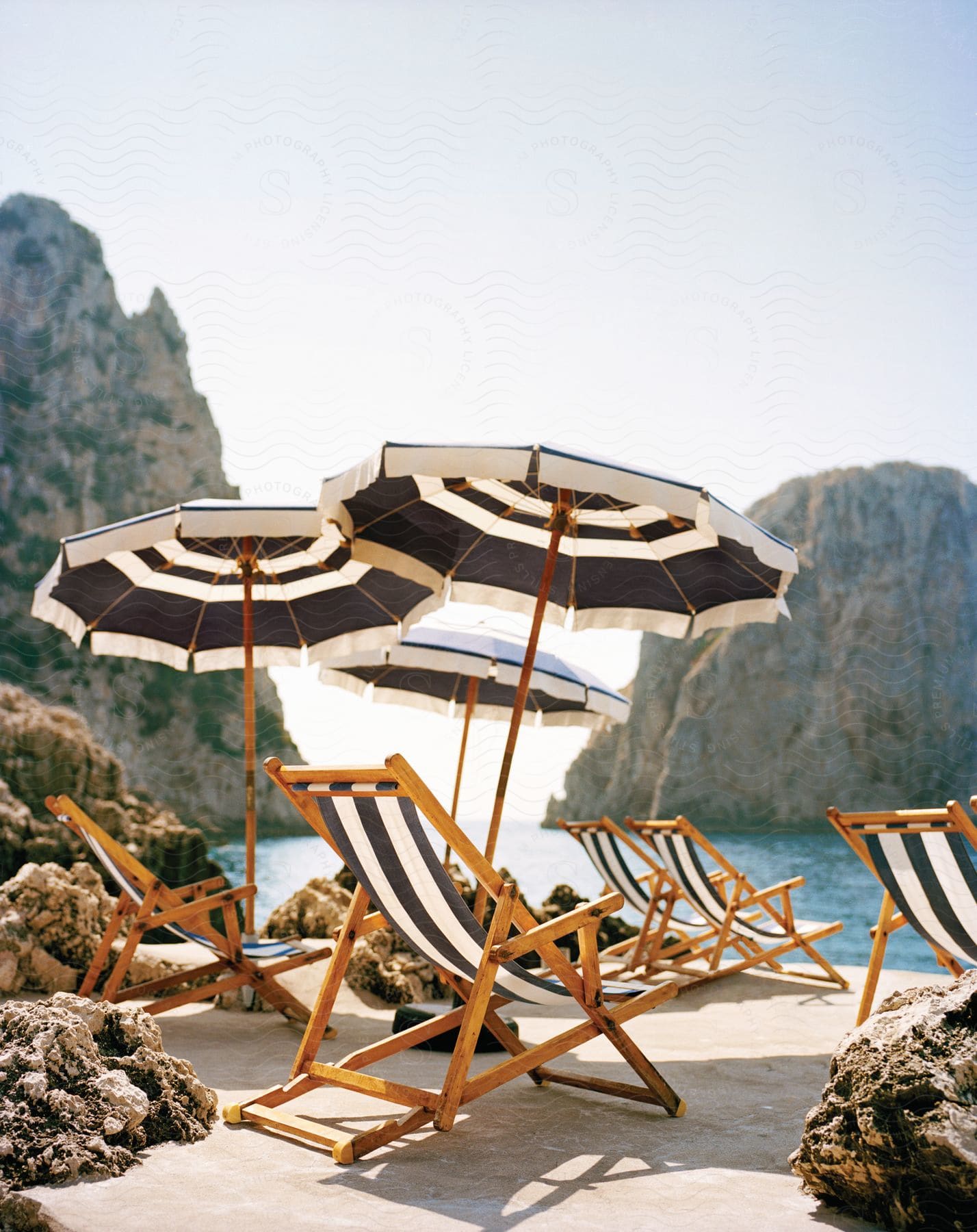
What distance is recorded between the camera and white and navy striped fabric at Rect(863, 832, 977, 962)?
2949mm

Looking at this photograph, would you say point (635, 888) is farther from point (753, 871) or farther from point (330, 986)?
point (753, 871)

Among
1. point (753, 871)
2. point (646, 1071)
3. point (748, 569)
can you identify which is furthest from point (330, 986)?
point (753, 871)

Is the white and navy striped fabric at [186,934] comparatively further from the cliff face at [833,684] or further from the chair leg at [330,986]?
the cliff face at [833,684]

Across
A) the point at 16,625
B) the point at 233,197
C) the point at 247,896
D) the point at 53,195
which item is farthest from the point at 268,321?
the point at 53,195

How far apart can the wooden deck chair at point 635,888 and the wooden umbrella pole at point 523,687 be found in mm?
1306

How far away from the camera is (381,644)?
16.7ft

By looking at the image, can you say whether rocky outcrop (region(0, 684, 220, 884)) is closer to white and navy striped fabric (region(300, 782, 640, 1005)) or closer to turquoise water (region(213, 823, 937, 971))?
turquoise water (region(213, 823, 937, 971))

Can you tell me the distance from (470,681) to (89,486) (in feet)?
102

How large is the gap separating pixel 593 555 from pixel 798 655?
120ft

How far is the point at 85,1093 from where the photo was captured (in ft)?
6.91

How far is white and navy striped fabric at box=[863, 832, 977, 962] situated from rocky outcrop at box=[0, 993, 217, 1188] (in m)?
2.08

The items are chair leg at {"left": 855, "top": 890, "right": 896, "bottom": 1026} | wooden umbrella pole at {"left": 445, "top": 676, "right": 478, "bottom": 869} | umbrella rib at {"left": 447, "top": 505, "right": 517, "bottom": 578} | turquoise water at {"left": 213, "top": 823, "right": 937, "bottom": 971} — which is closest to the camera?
chair leg at {"left": 855, "top": 890, "right": 896, "bottom": 1026}

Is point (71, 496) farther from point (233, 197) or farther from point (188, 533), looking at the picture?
point (188, 533)

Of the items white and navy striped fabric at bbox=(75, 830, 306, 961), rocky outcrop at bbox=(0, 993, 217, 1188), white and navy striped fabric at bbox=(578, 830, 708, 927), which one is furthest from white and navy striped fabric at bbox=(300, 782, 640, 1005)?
white and navy striped fabric at bbox=(578, 830, 708, 927)
